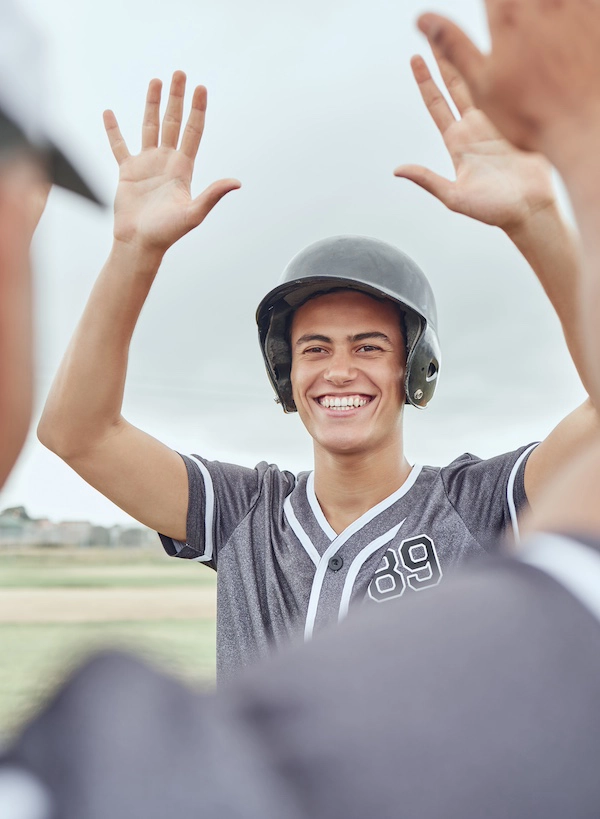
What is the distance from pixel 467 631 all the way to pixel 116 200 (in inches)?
72.2

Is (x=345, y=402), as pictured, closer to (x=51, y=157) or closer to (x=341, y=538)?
(x=341, y=538)

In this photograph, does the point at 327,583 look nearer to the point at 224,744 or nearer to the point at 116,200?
the point at 116,200

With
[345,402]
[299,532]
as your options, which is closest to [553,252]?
[345,402]

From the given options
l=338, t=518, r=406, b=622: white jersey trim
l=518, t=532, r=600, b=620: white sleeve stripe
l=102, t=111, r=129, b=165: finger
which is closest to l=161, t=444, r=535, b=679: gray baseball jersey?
l=338, t=518, r=406, b=622: white jersey trim

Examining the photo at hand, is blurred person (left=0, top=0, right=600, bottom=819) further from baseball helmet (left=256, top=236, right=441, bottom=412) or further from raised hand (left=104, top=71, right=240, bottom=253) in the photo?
baseball helmet (left=256, top=236, right=441, bottom=412)

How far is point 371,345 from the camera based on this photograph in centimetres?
230

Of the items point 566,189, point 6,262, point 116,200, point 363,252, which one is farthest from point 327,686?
point 363,252

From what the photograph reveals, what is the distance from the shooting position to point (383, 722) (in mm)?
370

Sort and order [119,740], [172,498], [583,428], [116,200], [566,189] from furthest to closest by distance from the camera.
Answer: [172,498] < [116,200] < [583,428] < [566,189] < [119,740]

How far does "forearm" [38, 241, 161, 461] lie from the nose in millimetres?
560

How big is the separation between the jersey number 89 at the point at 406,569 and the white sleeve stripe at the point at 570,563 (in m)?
1.61

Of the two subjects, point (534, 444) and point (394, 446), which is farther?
point (394, 446)

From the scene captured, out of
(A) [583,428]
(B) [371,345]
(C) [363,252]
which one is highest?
(C) [363,252]

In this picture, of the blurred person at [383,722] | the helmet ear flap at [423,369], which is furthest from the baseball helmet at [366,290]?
the blurred person at [383,722]
